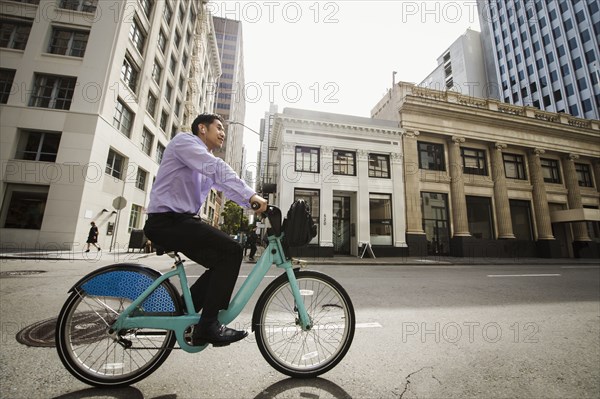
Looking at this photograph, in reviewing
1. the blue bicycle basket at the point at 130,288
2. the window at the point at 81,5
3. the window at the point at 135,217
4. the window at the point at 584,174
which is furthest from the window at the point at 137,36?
the window at the point at 584,174

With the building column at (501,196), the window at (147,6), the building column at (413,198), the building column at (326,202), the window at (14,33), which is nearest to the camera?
the window at (14,33)

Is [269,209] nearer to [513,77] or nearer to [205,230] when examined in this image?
[205,230]

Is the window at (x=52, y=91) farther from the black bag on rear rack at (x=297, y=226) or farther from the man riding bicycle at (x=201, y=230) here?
the black bag on rear rack at (x=297, y=226)

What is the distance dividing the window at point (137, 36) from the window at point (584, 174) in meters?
42.6

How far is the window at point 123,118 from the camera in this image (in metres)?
18.0

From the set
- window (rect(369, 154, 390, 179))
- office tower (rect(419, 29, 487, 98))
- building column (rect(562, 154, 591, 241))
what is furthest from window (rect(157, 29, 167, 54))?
office tower (rect(419, 29, 487, 98))

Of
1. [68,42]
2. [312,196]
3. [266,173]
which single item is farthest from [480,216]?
[68,42]

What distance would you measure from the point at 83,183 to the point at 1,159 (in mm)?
4536

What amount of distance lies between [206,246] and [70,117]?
1946 cm

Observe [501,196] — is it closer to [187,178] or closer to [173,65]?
[187,178]

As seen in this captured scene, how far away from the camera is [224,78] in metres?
77.4

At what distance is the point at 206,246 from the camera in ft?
6.75

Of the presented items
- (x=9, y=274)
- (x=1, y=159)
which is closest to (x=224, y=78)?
(x=1, y=159)

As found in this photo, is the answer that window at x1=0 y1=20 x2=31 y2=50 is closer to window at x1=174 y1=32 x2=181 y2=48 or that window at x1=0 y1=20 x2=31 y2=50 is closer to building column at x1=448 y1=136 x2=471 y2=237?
window at x1=174 y1=32 x2=181 y2=48
